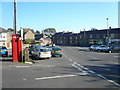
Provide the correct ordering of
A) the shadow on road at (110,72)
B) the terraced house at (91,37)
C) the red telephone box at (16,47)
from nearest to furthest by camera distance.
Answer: the shadow on road at (110,72), the red telephone box at (16,47), the terraced house at (91,37)

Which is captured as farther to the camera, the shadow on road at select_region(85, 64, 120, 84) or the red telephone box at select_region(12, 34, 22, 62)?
the red telephone box at select_region(12, 34, 22, 62)

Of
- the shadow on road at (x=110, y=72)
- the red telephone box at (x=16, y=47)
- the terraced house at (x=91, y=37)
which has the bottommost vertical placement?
the shadow on road at (x=110, y=72)

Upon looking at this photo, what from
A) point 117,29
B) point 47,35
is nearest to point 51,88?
point 117,29

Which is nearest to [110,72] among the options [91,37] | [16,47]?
[16,47]

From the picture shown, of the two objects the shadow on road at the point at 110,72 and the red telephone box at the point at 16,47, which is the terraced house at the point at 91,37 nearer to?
the red telephone box at the point at 16,47

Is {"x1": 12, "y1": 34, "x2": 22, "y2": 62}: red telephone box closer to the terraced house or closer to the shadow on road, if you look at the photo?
the shadow on road

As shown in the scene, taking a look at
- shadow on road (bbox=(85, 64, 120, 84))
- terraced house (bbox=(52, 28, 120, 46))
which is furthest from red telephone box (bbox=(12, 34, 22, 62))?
terraced house (bbox=(52, 28, 120, 46))

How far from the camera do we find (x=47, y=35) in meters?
128

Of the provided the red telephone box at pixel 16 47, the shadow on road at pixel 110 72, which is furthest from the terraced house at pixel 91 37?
the shadow on road at pixel 110 72

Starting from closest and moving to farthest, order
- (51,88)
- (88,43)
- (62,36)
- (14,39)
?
(51,88)
(14,39)
(88,43)
(62,36)

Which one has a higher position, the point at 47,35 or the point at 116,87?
the point at 47,35

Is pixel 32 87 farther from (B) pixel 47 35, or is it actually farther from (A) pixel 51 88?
(B) pixel 47 35

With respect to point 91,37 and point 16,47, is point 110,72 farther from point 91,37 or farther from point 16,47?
point 91,37

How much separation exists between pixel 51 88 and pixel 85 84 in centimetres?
179
